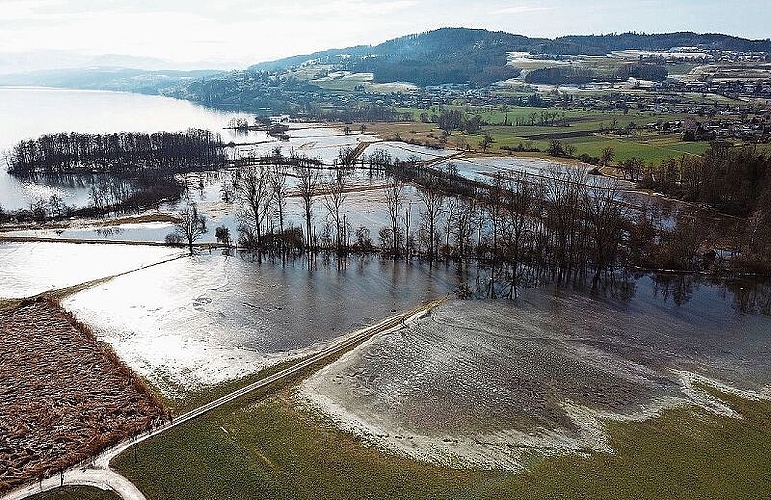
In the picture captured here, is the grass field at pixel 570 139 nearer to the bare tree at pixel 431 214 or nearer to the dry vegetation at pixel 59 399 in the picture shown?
the bare tree at pixel 431 214

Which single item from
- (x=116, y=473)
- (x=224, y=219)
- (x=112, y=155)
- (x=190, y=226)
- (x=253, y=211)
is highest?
(x=112, y=155)

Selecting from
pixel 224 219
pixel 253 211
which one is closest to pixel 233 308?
pixel 253 211

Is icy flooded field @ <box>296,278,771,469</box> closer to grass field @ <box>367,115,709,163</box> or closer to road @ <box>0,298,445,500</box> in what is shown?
road @ <box>0,298,445,500</box>

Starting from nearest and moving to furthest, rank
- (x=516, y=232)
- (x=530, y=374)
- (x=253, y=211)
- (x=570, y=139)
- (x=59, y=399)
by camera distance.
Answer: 1. (x=59, y=399)
2. (x=530, y=374)
3. (x=516, y=232)
4. (x=253, y=211)
5. (x=570, y=139)

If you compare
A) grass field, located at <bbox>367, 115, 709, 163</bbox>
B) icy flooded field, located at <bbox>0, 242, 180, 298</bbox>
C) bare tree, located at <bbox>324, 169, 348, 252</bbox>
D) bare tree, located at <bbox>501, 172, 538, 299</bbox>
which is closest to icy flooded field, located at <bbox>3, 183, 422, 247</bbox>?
bare tree, located at <bbox>324, 169, 348, 252</bbox>

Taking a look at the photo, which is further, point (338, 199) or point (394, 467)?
point (338, 199)

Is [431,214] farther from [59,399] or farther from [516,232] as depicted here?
→ [59,399]

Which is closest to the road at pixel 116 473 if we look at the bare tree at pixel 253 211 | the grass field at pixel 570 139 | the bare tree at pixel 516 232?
the bare tree at pixel 516 232
